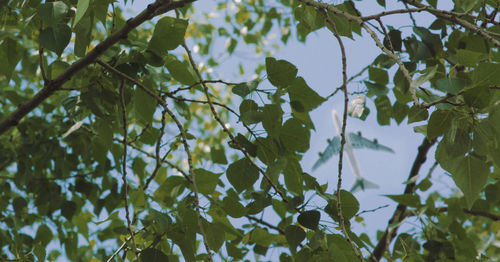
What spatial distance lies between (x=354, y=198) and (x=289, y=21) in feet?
5.70

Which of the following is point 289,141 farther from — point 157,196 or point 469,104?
point 157,196

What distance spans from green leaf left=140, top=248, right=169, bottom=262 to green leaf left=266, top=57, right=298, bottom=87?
0.35m

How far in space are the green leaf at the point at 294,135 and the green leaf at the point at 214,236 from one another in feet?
0.63

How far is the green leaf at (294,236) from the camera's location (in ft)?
2.87

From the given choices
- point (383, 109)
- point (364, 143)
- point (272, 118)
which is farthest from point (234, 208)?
point (364, 143)

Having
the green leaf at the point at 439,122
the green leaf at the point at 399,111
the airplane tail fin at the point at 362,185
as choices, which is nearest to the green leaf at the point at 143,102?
the green leaf at the point at 439,122

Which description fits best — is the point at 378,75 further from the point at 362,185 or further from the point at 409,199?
the point at 362,185

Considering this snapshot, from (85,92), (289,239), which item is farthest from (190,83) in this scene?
(289,239)

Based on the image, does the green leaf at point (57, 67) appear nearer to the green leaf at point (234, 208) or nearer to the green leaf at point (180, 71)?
the green leaf at point (180, 71)

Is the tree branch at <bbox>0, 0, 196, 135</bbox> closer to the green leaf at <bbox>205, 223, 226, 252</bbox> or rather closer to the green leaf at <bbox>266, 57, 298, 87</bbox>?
the green leaf at <bbox>266, 57, 298, 87</bbox>

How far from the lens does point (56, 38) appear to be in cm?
88

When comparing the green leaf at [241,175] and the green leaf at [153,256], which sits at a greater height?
the green leaf at [241,175]

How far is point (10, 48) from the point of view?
42.0 inches

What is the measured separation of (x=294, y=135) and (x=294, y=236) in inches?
7.0
